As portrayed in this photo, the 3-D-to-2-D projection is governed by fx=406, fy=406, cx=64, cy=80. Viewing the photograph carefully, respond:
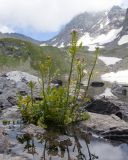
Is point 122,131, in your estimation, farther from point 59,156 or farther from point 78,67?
point 59,156

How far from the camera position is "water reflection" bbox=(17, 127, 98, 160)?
63.4 feet

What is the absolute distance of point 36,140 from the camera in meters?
21.8

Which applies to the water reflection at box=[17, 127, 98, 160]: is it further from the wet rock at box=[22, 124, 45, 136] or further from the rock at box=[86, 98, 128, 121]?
the rock at box=[86, 98, 128, 121]

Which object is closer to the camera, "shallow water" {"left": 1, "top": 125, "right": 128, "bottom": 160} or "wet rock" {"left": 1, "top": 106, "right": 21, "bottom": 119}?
"shallow water" {"left": 1, "top": 125, "right": 128, "bottom": 160}

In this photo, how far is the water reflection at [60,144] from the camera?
1934cm

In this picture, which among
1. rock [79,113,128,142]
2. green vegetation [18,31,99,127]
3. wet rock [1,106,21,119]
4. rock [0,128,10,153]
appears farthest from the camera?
wet rock [1,106,21,119]

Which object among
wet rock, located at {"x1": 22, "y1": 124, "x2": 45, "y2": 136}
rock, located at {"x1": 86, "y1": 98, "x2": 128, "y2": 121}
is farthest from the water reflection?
rock, located at {"x1": 86, "y1": 98, "x2": 128, "y2": 121}

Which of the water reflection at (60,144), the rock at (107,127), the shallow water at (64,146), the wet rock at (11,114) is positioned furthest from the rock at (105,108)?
the shallow water at (64,146)

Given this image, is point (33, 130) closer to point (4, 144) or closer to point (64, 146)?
point (64, 146)

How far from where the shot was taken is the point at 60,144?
2139cm

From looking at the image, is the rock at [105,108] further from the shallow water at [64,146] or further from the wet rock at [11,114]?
the shallow water at [64,146]

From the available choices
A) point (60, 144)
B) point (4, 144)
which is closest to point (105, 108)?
point (60, 144)

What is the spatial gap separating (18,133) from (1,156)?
583 centimetres

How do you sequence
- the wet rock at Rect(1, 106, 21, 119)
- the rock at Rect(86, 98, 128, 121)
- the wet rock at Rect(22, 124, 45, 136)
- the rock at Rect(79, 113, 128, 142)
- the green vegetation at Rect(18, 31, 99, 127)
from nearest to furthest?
1. the wet rock at Rect(22, 124, 45, 136)
2. the rock at Rect(79, 113, 128, 142)
3. the green vegetation at Rect(18, 31, 99, 127)
4. the wet rock at Rect(1, 106, 21, 119)
5. the rock at Rect(86, 98, 128, 121)
